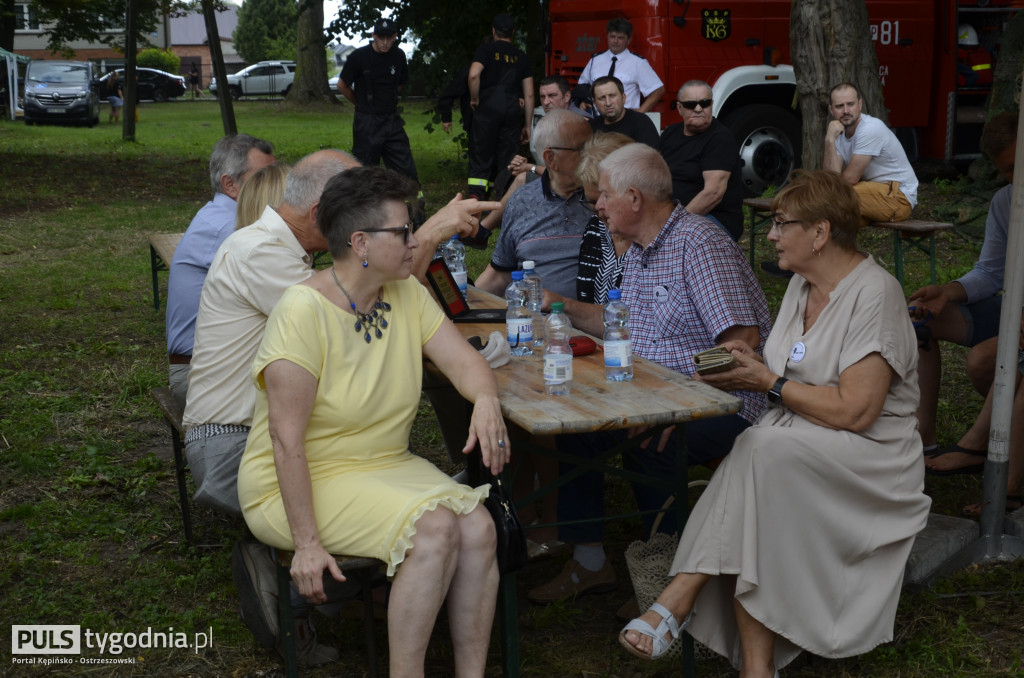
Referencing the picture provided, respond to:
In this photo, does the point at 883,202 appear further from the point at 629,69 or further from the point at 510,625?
the point at 510,625

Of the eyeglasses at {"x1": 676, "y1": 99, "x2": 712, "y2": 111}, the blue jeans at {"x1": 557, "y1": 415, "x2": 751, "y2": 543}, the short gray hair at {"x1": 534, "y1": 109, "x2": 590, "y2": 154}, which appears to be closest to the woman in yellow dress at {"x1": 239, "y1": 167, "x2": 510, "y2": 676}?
the blue jeans at {"x1": 557, "y1": 415, "x2": 751, "y2": 543}

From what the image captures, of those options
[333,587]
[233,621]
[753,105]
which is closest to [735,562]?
[333,587]

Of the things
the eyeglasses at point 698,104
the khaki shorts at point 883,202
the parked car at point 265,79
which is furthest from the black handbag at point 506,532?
the parked car at point 265,79

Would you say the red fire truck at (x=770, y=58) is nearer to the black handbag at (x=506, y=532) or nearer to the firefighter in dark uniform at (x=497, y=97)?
the firefighter in dark uniform at (x=497, y=97)

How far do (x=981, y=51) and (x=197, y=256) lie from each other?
329 inches

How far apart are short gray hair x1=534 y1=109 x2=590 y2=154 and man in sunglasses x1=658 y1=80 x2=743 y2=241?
2140 millimetres

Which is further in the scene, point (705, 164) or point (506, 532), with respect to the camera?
point (705, 164)

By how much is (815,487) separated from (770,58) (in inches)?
279

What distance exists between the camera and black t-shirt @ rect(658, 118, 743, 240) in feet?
20.7

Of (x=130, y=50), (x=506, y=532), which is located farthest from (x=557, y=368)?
(x=130, y=50)

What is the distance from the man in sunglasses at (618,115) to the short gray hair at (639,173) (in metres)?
3.58

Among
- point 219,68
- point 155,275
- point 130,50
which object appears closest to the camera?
point 155,275

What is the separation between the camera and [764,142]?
925 centimetres

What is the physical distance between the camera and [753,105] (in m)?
9.12
